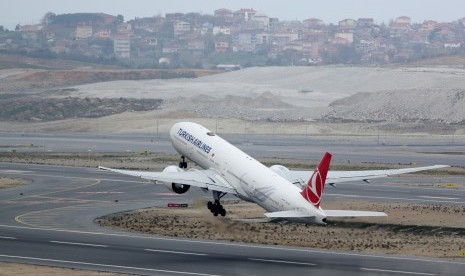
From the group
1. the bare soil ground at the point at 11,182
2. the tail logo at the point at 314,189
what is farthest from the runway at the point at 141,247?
the bare soil ground at the point at 11,182

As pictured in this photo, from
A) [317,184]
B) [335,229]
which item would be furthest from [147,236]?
[317,184]

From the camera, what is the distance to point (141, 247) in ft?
253

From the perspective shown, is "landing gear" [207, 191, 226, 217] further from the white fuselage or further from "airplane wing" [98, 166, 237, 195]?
the white fuselage

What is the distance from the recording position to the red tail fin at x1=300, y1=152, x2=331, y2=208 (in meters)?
72.3

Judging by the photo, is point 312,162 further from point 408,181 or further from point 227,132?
point 227,132

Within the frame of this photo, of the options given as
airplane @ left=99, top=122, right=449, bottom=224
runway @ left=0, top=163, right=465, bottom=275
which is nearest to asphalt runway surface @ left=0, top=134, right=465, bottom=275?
runway @ left=0, top=163, right=465, bottom=275

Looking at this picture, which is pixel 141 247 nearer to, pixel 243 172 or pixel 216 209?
pixel 243 172

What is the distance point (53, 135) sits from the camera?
184250 millimetres

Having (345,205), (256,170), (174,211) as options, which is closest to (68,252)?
(256,170)

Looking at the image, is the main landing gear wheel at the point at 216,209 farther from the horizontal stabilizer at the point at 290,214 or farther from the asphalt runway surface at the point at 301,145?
the asphalt runway surface at the point at 301,145

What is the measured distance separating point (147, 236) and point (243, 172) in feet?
28.4

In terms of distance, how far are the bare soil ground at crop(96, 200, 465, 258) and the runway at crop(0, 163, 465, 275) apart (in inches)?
95.8

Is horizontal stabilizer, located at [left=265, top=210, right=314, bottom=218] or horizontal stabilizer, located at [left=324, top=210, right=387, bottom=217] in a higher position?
horizontal stabilizer, located at [left=324, top=210, right=387, bottom=217]

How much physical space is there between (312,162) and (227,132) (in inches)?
1918
